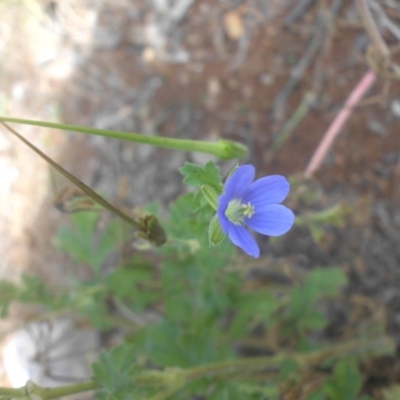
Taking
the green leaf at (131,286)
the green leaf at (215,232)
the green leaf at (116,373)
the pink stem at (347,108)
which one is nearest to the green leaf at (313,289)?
the pink stem at (347,108)

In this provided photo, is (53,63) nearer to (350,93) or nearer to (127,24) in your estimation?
(127,24)

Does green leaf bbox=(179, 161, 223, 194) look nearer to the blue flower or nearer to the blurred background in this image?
the blue flower

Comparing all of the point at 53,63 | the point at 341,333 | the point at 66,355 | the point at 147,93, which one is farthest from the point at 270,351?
the point at 53,63

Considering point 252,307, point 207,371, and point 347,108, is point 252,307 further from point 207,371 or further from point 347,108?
point 347,108

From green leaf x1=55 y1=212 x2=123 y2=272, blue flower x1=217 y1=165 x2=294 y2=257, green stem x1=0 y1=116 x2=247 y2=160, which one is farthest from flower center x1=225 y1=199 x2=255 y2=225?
green leaf x1=55 y1=212 x2=123 y2=272

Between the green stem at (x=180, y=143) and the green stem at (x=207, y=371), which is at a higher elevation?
the green stem at (x=180, y=143)

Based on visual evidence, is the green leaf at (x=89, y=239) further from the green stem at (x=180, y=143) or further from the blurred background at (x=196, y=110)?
the green stem at (x=180, y=143)
